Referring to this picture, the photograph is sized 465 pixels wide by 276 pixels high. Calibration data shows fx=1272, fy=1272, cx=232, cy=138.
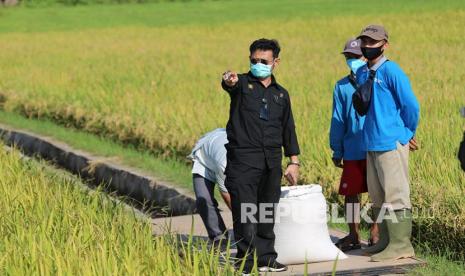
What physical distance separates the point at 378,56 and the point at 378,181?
0.74m

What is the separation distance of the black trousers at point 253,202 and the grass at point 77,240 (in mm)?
205

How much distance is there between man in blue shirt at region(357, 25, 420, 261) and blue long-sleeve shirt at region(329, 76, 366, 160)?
282 millimetres

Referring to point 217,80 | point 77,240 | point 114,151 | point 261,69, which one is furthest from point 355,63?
point 217,80

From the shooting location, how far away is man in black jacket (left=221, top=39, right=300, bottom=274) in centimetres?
702

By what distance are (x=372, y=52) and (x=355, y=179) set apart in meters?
0.84

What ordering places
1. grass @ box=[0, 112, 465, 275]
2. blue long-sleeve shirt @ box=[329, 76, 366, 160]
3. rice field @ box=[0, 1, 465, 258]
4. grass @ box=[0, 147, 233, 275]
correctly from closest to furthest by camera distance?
grass @ box=[0, 147, 233, 275], grass @ box=[0, 112, 465, 275], blue long-sleeve shirt @ box=[329, 76, 366, 160], rice field @ box=[0, 1, 465, 258]

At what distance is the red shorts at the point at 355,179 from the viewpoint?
25.5 ft

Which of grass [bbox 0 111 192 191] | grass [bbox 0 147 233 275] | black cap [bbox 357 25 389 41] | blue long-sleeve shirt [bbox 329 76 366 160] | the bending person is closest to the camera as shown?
grass [bbox 0 147 233 275]

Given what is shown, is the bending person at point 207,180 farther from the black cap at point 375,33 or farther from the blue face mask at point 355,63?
the black cap at point 375,33

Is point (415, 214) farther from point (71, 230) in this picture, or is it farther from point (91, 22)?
point (91, 22)

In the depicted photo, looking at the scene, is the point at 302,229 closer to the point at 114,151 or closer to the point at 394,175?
the point at 394,175

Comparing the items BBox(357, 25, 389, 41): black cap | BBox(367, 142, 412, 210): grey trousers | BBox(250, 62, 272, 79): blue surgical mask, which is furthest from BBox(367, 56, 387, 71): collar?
BBox(250, 62, 272, 79): blue surgical mask

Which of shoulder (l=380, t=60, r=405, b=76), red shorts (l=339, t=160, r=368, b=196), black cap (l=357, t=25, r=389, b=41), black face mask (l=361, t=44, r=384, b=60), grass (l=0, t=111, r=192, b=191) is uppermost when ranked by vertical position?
black cap (l=357, t=25, r=389, b=41)

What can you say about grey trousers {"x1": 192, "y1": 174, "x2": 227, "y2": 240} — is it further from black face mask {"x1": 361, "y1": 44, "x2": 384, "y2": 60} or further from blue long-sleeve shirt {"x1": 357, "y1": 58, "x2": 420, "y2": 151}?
black face mask {"x1": 361, "y1": 44, "x2": 384, "y2": 60}
